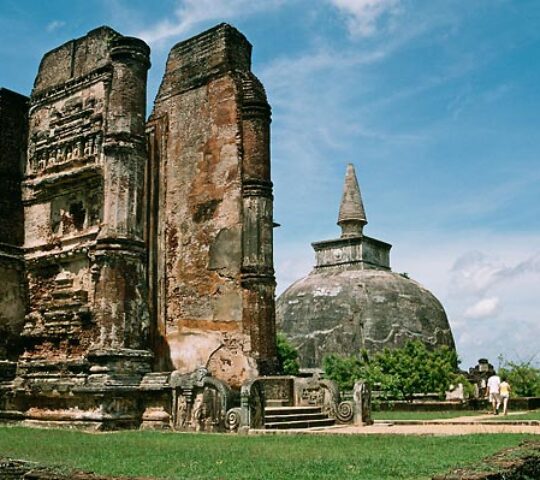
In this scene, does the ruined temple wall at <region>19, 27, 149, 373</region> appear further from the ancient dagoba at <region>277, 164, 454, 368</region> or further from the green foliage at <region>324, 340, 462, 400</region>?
the ancient dagoba at <region>277, 164, 454, 368</region>

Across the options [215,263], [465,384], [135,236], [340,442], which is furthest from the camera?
[465,384]

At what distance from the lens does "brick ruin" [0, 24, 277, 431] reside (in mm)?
13203

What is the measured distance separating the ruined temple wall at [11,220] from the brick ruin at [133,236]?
0.10ft

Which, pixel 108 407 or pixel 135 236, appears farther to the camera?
pixel 135 236

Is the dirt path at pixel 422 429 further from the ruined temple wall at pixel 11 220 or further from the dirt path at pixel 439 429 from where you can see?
the ruined temple wall at pixel 11 220

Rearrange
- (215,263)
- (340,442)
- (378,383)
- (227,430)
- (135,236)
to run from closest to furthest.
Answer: (340,442), (227,430), (135,236), (215,263), (378,383)

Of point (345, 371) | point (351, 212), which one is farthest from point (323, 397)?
point (351, 212)

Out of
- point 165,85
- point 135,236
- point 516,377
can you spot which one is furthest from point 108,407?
point 516,377

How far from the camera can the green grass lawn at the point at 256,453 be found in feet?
21.6

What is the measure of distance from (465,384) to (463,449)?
1640 centimetres

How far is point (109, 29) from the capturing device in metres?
15.4

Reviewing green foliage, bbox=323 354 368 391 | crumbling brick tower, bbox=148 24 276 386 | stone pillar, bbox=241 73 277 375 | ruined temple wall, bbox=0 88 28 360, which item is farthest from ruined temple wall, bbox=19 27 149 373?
green foliage, bbox=323 354 368 391

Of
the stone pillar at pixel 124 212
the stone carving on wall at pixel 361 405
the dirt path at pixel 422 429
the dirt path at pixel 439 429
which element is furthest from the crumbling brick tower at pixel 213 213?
the dirt path at pixel 439 429

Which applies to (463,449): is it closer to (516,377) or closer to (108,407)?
(108,407)
